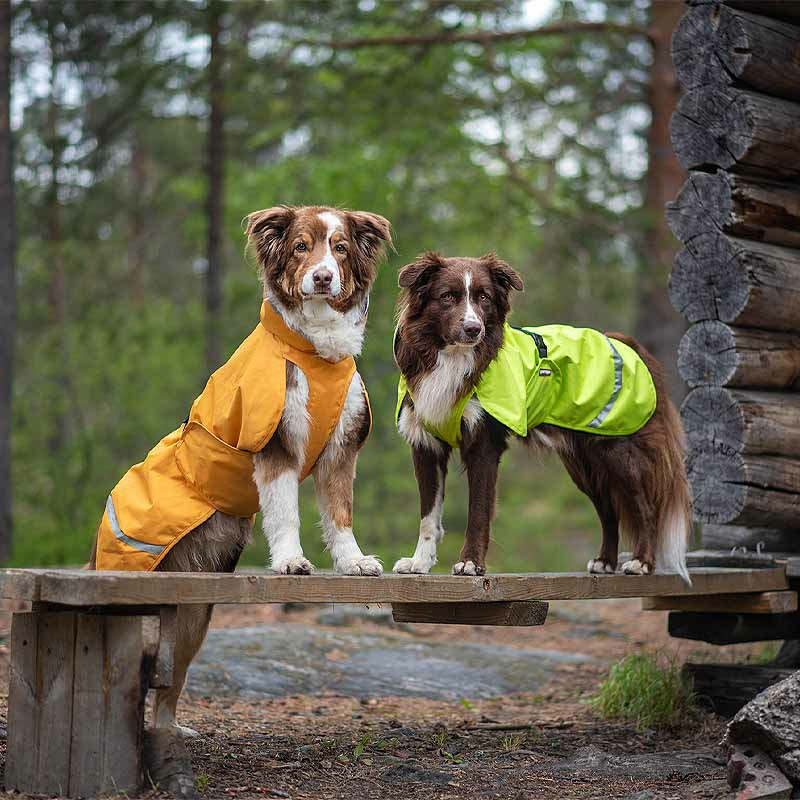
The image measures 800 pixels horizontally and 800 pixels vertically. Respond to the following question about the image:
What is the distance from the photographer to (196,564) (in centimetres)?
467

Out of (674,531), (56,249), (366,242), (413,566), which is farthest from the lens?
(56,249)

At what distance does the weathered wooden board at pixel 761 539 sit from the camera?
6.38 metres

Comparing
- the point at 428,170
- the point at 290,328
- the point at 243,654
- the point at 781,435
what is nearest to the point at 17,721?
the point at 290,328

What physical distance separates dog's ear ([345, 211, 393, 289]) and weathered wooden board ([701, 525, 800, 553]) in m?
3.04

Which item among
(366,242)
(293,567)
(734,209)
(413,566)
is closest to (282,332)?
(366,242)

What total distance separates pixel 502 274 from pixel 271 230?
1.14m

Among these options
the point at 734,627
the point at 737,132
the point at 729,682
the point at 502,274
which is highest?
the point at 737,132

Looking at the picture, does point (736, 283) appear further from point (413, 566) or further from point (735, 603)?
point (413, 566)

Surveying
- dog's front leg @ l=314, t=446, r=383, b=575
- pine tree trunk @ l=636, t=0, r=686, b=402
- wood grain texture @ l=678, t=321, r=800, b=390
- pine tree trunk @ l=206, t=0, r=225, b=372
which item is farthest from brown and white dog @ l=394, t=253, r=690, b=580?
pine tree trunk @ l=206, t=0, r=225, b=372

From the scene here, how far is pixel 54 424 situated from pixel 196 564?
8.82 m

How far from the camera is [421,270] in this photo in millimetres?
4910

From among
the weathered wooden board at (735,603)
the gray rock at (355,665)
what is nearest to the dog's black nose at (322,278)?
the weathered wooden board at (735,603)

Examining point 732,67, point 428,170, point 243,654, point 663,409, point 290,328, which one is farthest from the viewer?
point 428,170

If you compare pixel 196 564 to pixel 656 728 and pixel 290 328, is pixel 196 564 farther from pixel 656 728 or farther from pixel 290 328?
pixel 656 728
